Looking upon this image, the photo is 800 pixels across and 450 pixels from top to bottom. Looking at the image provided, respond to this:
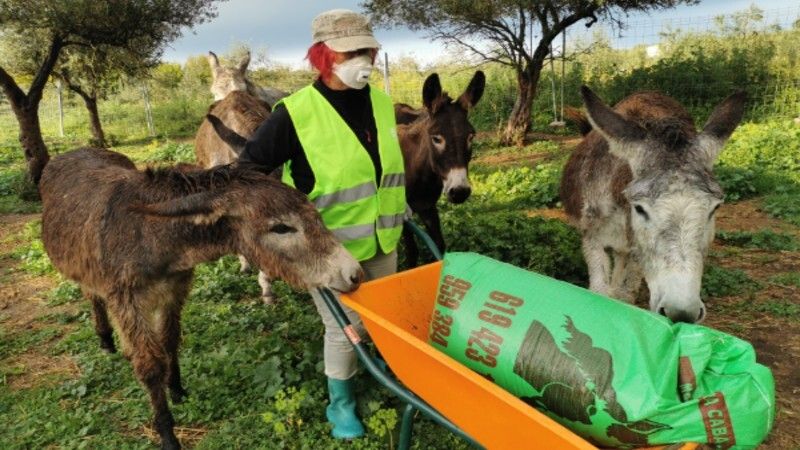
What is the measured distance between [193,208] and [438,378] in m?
1.46

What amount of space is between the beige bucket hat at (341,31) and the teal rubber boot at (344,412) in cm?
188

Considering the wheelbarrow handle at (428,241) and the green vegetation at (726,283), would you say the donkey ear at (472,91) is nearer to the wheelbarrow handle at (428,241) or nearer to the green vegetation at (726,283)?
the wheelbarrow handle at (428,241)

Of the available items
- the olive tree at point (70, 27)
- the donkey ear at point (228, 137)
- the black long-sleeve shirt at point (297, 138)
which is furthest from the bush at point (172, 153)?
the black long-sleeve shirt at point (297, 138)

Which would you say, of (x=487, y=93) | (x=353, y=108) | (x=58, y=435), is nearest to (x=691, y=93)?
(x=487, y=93)

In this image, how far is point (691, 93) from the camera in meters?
13.3

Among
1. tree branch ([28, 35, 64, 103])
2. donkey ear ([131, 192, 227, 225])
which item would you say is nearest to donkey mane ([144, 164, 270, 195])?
donkey ear ([131, 192, 227, 225])

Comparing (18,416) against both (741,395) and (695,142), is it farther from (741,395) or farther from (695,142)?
(695,142)

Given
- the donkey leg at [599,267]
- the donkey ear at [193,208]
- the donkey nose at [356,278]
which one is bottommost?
the donkey leg at [599,267]

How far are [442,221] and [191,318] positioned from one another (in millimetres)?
3248

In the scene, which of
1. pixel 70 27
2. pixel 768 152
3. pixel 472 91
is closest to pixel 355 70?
pixel 472 91

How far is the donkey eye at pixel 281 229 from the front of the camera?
2457 millimetres

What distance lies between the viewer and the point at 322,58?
2.63 metres

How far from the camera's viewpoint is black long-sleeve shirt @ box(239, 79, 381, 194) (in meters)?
2.59

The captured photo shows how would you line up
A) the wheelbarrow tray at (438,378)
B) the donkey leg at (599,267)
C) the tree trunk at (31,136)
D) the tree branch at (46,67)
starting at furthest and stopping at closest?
the tree trunk at (31,136), the tree branch at (46,67), the donkey leg at (599,267), the wheelbarrow tray at (438,378)
